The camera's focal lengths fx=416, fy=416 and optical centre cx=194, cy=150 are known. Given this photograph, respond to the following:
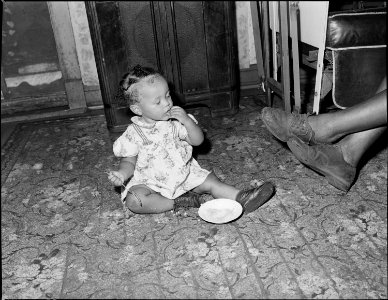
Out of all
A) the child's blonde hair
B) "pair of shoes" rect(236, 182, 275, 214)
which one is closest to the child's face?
the child's blonde hair

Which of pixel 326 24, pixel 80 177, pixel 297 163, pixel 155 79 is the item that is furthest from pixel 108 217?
pixel 326 24

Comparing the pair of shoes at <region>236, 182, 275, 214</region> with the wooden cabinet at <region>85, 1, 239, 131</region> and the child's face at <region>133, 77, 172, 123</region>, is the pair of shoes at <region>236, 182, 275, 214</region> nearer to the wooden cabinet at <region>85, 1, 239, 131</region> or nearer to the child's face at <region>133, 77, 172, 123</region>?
the child's face at <region>133, 77, 172, 123</region>

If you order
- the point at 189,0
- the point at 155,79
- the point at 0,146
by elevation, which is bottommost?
the point at 0,146

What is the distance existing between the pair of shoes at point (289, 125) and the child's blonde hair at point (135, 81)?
19.1 inches

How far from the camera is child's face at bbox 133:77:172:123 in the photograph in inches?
61.7

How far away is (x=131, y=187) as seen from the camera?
5.46ft

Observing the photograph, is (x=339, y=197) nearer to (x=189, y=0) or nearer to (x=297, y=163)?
(x=297, y=163)

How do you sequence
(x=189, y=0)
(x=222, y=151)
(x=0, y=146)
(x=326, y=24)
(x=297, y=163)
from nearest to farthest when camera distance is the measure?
(x=326, y=24), (x=297, y=163), (x=222, y=151), (x=189, y=0), (x=0, y=146)

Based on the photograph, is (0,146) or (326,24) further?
(0,146)

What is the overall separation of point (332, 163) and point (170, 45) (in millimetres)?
1333

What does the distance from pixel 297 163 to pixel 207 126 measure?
0.76 metres

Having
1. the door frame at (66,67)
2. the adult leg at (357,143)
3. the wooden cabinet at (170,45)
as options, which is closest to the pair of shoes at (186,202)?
the adult leg at (357,143)

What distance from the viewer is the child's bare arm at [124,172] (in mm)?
1557

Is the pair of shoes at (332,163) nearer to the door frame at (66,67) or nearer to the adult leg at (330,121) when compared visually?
the adult leg at (330,121)
